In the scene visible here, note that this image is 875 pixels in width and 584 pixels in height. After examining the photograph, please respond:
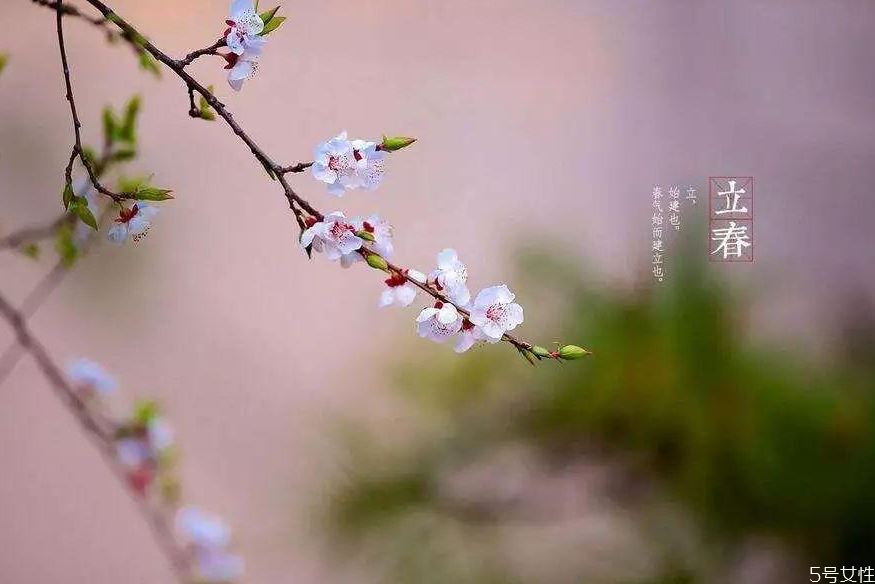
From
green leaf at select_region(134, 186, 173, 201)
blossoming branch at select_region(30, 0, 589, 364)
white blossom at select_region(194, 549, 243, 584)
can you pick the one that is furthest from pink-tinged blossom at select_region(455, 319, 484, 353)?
white blossom at select_region(194, 549, 243, 584)

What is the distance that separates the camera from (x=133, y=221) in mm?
424

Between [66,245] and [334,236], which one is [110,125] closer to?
[66,245]

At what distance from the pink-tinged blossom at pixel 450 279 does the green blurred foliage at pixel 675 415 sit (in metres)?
0.67

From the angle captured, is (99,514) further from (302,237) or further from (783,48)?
(783,48)

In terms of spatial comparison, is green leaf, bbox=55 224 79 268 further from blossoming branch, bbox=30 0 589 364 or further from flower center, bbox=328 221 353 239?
flower center, bbox=328 221 353 239

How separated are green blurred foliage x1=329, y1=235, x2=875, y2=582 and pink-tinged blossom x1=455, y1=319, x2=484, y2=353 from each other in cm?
66

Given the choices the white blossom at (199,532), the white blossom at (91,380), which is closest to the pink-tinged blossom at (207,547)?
the white blossom at (199,532)

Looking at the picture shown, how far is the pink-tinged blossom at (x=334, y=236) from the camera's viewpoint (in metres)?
0.39

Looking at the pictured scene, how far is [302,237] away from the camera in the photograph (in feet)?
1.31

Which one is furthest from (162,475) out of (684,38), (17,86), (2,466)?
(684,38)

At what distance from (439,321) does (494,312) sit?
0.03m

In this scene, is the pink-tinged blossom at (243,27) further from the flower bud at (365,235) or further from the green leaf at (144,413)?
the green leaf at (144,413)

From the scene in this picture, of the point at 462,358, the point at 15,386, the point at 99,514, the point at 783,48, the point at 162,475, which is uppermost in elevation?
the point at 783,48

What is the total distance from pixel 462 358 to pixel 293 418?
0.27 meters
